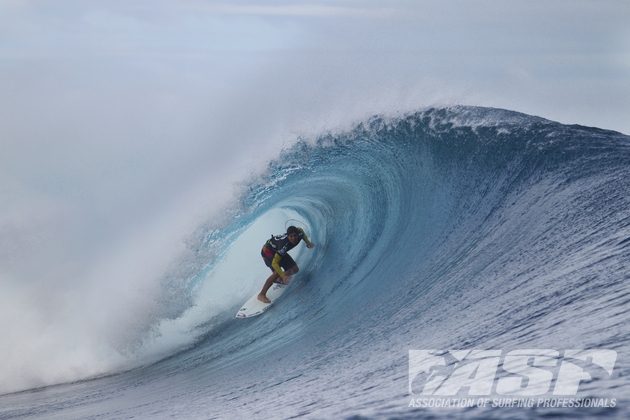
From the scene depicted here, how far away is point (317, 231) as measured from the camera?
12.0 m

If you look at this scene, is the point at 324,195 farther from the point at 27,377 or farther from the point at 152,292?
the point at 27,377

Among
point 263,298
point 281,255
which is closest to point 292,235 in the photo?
point 281,255

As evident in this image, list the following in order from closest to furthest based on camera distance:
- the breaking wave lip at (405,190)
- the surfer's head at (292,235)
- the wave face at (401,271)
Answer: the wave face at (401,271)
the breaking wave lip at (405,190)
the surfer's head at (292,235)

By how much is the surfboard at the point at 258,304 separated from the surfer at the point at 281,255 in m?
0.09

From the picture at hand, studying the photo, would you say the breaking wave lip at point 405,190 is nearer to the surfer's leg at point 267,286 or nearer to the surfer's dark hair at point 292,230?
the surfer's leg at point 267,286

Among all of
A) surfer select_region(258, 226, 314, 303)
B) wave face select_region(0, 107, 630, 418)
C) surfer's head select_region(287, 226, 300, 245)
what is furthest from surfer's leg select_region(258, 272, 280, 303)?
surfer's head select_region(287, 226, 300, 245)

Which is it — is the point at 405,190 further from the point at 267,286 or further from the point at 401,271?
the point at 267,286

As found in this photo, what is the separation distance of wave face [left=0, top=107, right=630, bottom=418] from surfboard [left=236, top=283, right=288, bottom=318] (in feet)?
0.67

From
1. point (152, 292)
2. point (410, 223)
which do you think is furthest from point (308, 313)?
point (152, 292)

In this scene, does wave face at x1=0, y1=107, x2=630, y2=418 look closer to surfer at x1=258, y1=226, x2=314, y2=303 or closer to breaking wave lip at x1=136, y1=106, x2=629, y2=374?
breaking wave lip at x1=136, y1=106, x2=629, y2=374

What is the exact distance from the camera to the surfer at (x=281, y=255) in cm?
1002

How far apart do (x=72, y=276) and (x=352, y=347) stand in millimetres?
6709

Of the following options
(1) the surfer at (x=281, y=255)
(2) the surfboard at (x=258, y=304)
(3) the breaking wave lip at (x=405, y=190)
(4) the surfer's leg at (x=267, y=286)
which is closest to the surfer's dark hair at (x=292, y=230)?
(1) the surfer at (x=281, y=255)

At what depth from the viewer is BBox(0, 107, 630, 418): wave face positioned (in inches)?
226
